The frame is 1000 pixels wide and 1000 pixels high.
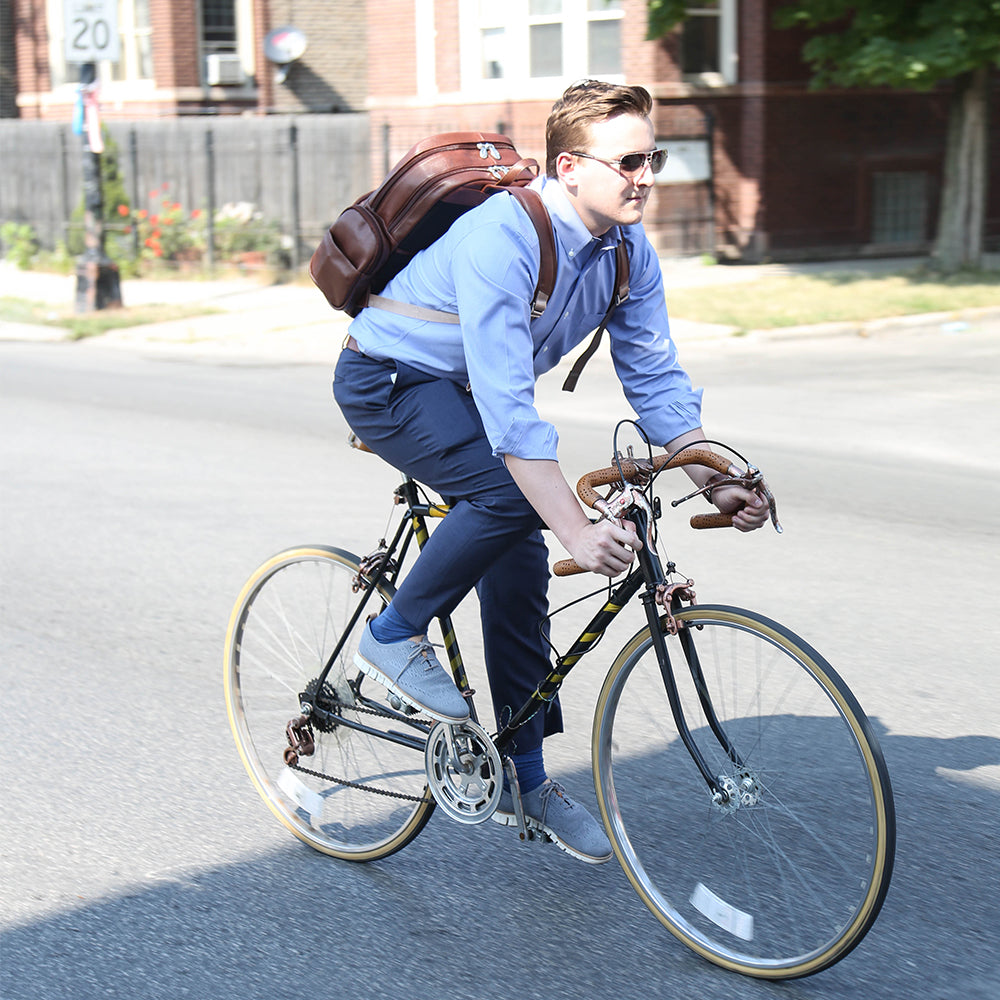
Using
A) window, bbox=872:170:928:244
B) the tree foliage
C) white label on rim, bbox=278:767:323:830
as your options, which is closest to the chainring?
white label on rim, bbox=278:767:323:830

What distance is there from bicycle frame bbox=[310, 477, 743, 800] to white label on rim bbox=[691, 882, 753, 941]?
0.25 m

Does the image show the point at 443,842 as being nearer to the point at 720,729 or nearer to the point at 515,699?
the point at 515,699

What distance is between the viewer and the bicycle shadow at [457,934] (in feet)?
10.2

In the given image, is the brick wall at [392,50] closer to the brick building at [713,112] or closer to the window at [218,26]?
the brick building at [713,112]

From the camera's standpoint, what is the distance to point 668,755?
3.48 metres

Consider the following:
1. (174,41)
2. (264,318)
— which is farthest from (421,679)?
(174,41)

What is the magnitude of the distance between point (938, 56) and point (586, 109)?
1331 cm

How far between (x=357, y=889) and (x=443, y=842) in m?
0.32

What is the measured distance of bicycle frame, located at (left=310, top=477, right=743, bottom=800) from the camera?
3.14 m

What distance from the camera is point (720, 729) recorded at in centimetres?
315

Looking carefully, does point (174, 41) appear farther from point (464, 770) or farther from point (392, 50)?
point (464, 770)

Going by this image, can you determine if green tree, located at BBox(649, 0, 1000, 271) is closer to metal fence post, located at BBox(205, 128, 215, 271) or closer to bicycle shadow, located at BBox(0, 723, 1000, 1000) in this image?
metal fence post, located at BBox(205, 128, 215, 271)

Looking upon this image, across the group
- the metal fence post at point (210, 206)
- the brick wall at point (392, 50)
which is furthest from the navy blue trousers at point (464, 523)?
the brick wall at point (392, 50)

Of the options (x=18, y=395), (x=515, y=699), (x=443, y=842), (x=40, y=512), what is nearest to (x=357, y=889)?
(x=443, y=842)
